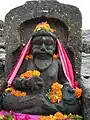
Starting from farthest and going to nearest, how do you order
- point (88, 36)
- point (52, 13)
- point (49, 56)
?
1. point (88, 36)
2. point (52, 13)
3. point (49, 56)

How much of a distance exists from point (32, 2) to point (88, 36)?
15.7ft

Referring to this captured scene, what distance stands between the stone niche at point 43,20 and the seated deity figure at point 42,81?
12.0 inches

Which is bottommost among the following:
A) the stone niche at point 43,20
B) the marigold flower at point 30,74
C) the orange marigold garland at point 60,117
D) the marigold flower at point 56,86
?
the orange marigold garland at point 60,117

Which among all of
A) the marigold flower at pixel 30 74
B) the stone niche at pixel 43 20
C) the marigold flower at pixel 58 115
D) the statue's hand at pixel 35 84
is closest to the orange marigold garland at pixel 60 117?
the marigold flower at pixel 58 115

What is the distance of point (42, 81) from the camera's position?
7832 mm

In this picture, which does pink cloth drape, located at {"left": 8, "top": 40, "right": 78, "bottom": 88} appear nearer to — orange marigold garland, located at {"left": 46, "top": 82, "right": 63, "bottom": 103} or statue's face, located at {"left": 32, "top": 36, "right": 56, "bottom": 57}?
statue's face, located at {"left": 32, "top": 36, "right": 56, "bottom": 57}

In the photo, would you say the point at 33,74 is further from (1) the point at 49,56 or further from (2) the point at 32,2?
(2) the point at 32,2

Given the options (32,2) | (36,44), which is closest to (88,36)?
(32,2)

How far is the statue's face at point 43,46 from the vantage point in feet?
26.6

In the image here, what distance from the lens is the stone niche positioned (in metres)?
8.82

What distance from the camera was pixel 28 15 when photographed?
9.01 meters

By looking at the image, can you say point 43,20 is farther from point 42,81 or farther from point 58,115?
point 58,115

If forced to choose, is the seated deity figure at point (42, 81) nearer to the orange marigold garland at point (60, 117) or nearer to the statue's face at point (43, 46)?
the statue's face at point (43, 46)

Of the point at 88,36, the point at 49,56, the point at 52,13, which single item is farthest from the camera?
the point at 88,36
